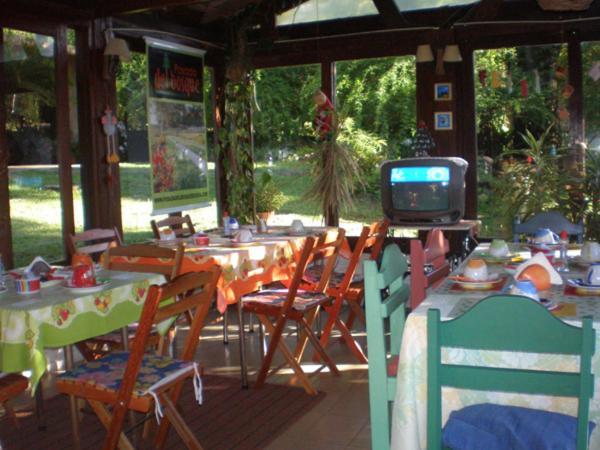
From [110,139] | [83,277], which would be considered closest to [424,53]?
[110,139]

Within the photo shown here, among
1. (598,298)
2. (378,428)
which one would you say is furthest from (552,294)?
(378,428)

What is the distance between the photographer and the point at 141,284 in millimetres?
3514

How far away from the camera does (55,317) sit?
302 cm

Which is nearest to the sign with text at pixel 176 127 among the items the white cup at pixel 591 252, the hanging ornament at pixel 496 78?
the hanging ornament at pixel 496 78

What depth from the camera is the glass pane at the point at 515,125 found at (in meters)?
6.51

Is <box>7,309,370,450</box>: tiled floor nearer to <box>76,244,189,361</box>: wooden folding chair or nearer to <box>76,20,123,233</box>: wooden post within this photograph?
<box>76,244,189,361</box>: wooden folding chair

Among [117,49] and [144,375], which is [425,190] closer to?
[117,49]

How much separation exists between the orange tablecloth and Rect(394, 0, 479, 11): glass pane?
305 cm

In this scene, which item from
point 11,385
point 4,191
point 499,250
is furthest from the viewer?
point 4,191

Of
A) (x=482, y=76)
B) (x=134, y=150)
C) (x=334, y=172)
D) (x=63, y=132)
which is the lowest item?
(x=334, y=172)

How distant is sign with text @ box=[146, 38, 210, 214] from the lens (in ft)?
22.1

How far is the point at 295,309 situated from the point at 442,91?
3.32 m

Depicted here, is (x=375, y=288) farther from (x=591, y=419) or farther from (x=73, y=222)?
(x=73, y=222)

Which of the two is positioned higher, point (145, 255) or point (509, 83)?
point (509, 83)
